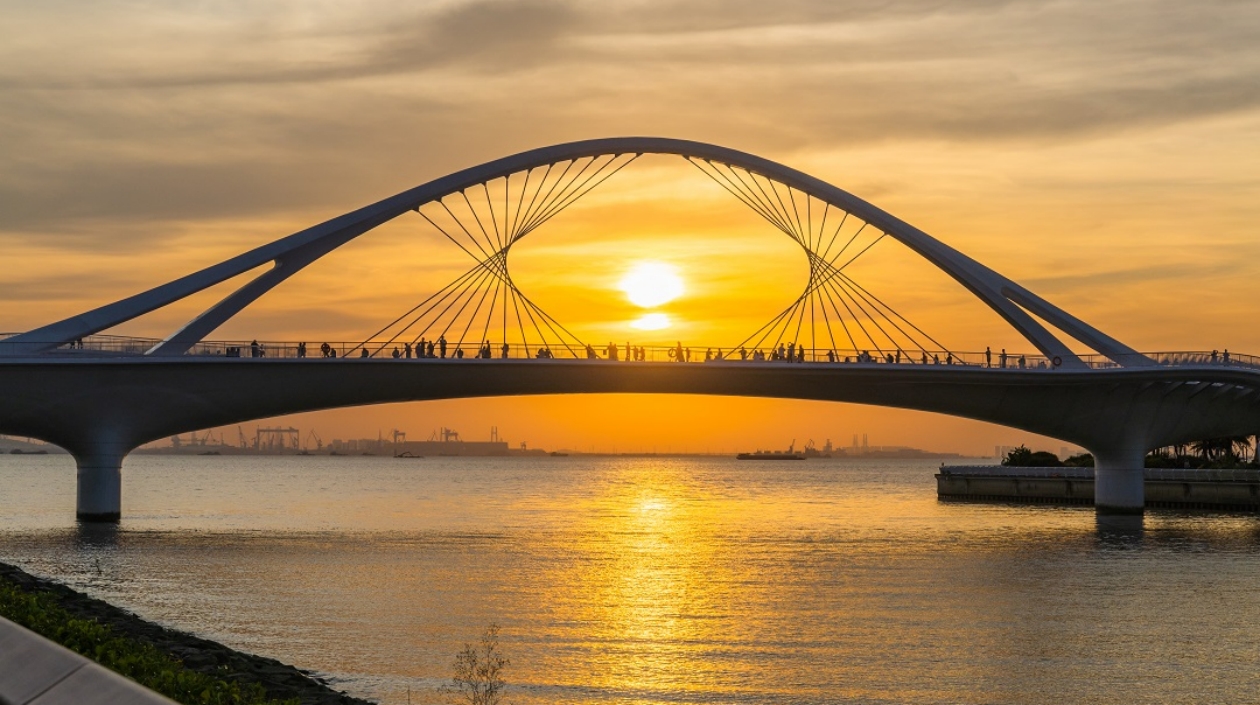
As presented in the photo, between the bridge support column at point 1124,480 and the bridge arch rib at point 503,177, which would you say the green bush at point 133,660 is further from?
the bridge support column at point 1124,480

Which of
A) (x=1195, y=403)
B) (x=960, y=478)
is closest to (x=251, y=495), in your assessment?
(x=960, y=478)

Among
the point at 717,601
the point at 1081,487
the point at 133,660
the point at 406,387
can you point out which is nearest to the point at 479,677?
the point at 133,660

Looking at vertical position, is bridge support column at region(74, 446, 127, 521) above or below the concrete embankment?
above

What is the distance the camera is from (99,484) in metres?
66.0

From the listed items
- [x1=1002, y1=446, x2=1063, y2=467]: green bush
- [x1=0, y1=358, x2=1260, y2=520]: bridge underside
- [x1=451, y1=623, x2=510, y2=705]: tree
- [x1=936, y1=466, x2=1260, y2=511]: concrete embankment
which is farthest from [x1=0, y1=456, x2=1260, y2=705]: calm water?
[x1=1002, y1=446, x2=1063, y2=467]: green bush

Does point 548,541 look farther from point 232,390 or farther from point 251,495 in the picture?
point 251,495

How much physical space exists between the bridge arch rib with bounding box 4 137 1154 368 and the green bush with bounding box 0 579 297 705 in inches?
1731

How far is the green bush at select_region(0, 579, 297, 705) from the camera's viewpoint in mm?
14922

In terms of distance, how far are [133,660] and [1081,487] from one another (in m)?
90.8

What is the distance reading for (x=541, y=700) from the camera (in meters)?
22.7

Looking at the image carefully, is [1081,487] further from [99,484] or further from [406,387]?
[99,484]

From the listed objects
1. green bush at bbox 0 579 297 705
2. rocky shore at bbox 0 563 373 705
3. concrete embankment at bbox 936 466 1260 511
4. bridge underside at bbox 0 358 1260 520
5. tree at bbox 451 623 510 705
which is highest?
bridge underside at bbox 0 358 1260 520

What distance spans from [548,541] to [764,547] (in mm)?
9606

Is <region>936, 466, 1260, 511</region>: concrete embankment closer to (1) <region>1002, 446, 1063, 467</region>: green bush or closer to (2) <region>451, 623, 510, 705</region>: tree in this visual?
(1) <region>1002, 446, 1063, 467</region>: green bush
